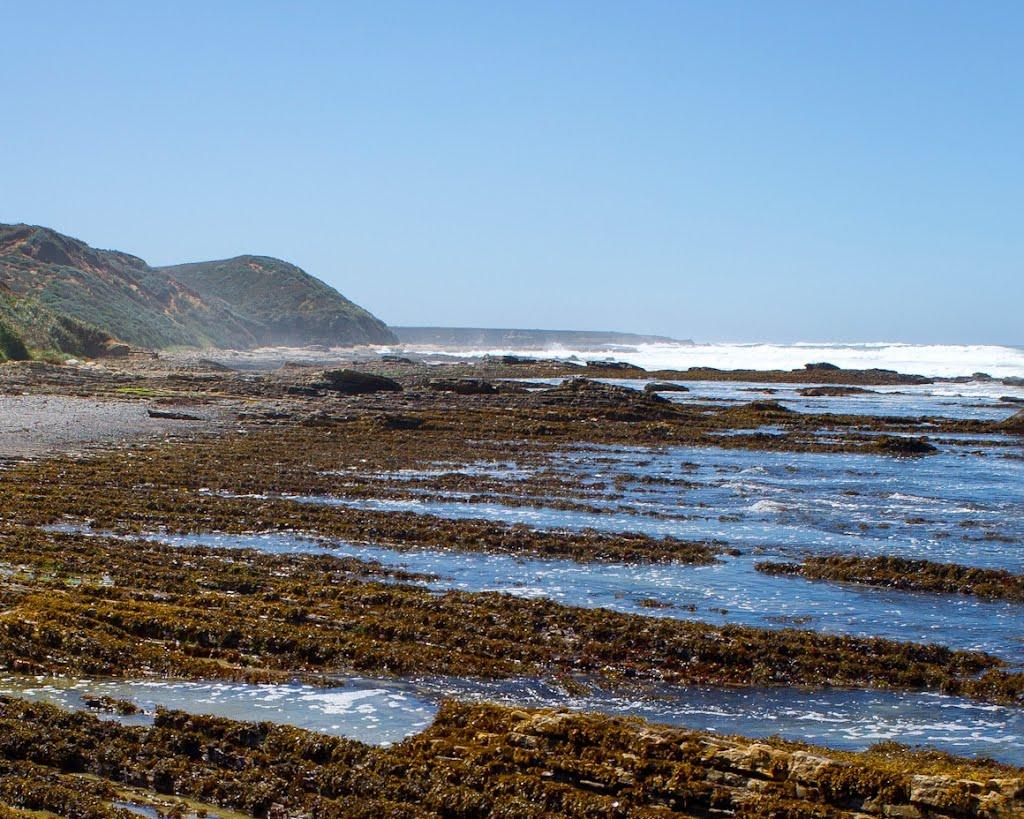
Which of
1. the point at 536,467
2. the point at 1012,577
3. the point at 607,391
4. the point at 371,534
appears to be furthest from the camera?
the point at 607,391

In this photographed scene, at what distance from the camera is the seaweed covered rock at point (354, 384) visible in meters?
42.5

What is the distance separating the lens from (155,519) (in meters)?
15.4

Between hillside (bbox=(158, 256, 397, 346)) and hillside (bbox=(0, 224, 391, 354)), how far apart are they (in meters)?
0.14

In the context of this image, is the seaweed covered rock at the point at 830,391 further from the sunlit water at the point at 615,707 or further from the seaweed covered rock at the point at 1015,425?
the sunlit water at the point at 615,707

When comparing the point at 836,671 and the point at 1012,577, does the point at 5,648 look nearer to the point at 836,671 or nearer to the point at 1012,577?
the point at 836,671

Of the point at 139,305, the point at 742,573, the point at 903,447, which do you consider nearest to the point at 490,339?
the point at 139,305

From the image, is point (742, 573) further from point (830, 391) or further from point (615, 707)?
point (830, 391)

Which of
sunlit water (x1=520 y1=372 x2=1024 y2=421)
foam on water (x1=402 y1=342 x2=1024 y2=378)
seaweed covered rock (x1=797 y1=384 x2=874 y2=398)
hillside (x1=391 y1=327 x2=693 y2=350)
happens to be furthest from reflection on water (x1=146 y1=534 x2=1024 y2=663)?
hillside (x1=391 y1=327 x2=693 y2=350)

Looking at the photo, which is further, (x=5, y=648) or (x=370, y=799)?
(x=5, y=648)

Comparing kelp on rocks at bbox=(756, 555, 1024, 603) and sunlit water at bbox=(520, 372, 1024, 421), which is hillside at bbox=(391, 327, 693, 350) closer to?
sunlit water at bbox=(520, 372, 1024, 421)

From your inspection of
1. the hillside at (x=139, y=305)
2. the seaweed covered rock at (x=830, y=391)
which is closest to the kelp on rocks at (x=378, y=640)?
the seaweed covered rock at (x=830, y=391)

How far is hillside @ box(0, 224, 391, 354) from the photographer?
6112 centimetres

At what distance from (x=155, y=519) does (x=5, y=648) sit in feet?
23.5

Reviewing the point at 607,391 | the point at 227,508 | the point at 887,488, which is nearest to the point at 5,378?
the point at 607,391
